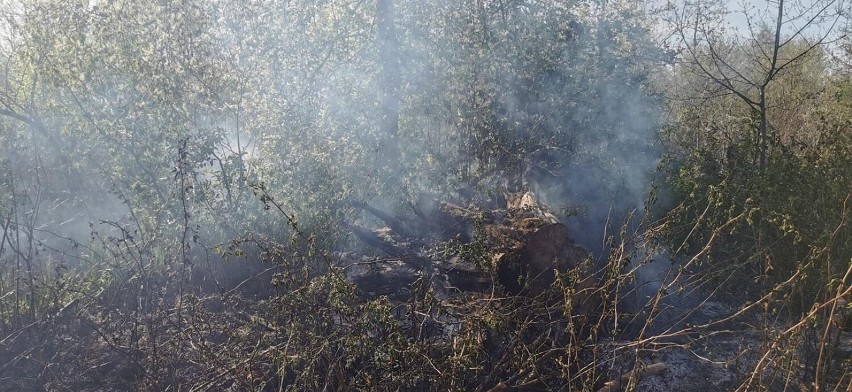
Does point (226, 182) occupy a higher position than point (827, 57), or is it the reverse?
point (226, 182)

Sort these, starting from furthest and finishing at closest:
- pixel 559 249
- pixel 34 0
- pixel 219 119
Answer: pixel 219 119 → pixel 34 0 → pixel 559 249

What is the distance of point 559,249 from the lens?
5.33m

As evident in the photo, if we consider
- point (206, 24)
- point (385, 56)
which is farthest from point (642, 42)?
point (206, 24)

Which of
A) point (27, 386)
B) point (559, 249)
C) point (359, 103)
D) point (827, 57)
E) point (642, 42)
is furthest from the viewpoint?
point (827, 57)

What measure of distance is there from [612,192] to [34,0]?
635 centimetres

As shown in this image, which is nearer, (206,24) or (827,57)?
(206,24)

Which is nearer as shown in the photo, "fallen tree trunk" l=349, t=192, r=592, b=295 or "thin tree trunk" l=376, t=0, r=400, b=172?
"fallen tree trunk" l=349, t=192, r=592, b=295

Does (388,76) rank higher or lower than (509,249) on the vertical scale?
higher

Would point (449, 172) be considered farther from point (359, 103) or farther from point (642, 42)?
point (642, 42)

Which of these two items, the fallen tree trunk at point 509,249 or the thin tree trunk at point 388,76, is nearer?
the fallen tree trunk at point 509,249

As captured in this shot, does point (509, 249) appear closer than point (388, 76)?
Yes

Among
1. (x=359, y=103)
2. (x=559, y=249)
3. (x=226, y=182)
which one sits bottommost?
(x=559, y=249)

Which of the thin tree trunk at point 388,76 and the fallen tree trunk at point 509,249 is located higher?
the thin tree trunk at point 388,76

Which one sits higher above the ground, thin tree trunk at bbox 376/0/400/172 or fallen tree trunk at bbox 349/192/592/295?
thin tree trunk at bbox 376/0/400/172
